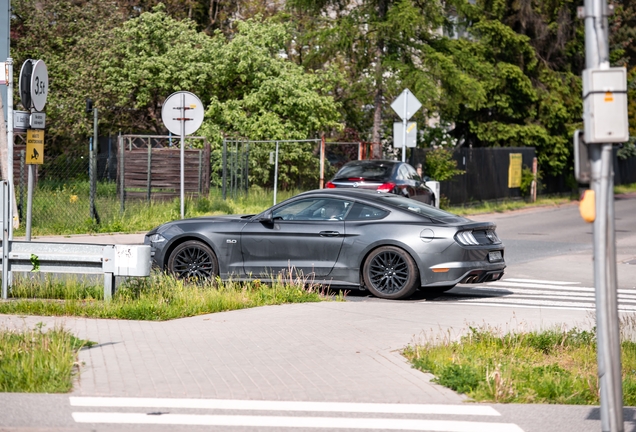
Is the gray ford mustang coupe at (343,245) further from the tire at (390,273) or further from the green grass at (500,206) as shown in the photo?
the green grass at (500,206)

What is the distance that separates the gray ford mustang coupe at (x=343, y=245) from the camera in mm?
12336

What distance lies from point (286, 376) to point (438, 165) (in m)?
24.1

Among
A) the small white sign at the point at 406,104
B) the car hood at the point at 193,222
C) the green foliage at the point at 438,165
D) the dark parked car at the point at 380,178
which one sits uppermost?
the small white sign at the point at 406,104

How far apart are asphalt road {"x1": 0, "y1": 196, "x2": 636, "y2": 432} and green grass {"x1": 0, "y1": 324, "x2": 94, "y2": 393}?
14 cm

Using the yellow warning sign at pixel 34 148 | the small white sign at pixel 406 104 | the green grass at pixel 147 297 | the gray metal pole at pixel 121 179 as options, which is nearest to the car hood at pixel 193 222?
the green grass at pixel 147 297

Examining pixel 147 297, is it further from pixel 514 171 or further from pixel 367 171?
pixel 514 171

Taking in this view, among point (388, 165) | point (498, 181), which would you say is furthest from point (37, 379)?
point (498, 181)

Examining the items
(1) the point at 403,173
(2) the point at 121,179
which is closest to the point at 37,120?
(2) the point at 121,179

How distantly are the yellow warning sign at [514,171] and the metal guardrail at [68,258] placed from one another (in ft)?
86.1

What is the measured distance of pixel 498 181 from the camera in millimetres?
35188

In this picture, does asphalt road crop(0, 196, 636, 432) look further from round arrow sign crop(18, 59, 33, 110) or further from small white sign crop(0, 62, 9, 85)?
small white sign crop(0, 62, 9, 85)

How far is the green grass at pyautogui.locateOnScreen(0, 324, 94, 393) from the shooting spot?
7.04 metres

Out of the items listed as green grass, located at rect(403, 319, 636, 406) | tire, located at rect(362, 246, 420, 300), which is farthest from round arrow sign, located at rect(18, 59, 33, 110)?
green grass, located at rect(403, 319, 636, 406)

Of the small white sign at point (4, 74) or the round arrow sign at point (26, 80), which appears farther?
the small white sign at point (4, 74)
